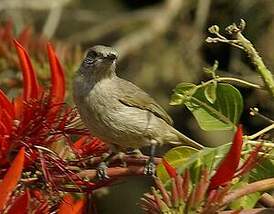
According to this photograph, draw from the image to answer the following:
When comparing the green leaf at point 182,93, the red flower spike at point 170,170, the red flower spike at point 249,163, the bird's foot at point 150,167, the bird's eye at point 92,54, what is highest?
the green leaf at point 182,93

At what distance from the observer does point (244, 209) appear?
39.5 inches

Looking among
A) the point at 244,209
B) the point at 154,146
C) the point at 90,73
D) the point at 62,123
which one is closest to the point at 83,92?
the point at 90,73

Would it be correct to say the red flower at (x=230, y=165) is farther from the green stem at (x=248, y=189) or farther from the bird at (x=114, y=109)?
the bird at (x=114, y=109)

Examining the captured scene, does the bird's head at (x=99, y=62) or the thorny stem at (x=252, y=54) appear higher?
the thorny stem at (x=252, y=54)

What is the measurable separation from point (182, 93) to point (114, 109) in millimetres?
451

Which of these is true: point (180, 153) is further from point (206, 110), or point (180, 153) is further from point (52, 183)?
point (52, 183)

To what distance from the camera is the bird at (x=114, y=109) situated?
146cm

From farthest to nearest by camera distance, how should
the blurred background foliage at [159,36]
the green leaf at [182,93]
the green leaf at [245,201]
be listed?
1. the blurred background foliage at [159,36]
2. the green leaf at [182,93]
3. the green leaf at [245,201]

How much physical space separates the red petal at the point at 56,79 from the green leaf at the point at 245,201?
1.07ft

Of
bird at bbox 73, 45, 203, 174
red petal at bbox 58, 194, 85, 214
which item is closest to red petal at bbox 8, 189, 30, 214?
red petal at bbox 58, 194, 85, 214

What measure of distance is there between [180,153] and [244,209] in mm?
135

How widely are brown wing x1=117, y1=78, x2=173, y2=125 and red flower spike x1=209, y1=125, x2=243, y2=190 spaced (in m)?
0.67

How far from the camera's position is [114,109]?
5.21 ft

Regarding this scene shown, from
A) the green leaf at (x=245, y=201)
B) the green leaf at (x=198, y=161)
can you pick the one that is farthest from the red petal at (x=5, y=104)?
the green leaf at (x=245, y=201)
